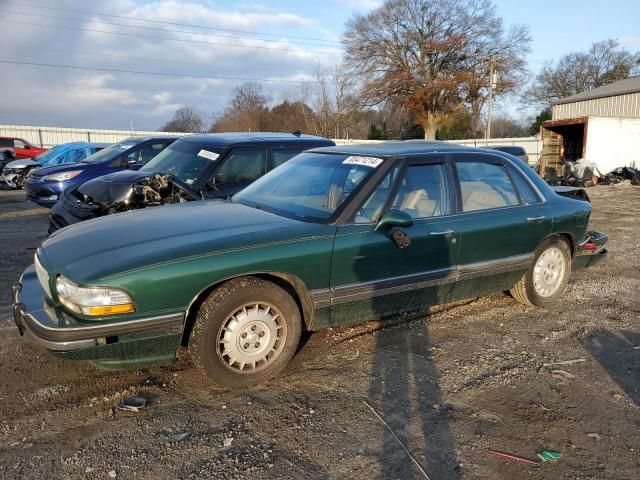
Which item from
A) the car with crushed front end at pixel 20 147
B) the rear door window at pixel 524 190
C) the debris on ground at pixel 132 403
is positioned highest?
the car with crushed front end at pixel 20 147

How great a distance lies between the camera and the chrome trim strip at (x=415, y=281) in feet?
12.0

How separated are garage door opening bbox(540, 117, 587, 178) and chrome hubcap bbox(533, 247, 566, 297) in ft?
59.4

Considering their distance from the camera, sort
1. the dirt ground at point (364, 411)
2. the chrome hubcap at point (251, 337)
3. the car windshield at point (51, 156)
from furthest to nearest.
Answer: the car windshield at point (51, 156), the chrome hubcap at point (251, 337), the dirt ground at point (364, 411)

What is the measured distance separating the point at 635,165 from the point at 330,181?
2153 centimetres

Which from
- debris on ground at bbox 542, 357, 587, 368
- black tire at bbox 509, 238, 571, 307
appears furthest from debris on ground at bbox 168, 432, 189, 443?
black tire at bbox 509, 238, 571, 307

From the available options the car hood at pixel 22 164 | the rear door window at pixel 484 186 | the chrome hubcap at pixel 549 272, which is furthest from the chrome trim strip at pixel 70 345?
the car hood at pixel 22 164

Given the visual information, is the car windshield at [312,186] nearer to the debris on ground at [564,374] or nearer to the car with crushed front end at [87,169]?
the debris on ground at [564,374]

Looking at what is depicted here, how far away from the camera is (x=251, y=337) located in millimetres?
3387

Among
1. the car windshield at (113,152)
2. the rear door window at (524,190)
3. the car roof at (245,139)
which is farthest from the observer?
the car windshield at (113,152)

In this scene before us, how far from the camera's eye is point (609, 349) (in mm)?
4211

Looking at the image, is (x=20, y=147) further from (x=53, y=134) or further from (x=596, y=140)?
(x=596, y=140)

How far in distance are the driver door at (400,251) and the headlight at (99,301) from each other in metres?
1.41

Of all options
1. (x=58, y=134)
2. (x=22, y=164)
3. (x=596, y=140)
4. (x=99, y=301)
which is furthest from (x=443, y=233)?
(x=58, y=134)

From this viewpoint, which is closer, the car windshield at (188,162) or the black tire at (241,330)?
the black tire at (241,330)
